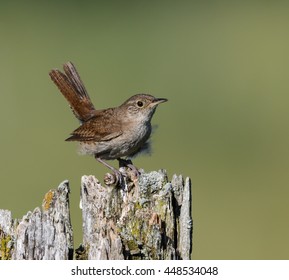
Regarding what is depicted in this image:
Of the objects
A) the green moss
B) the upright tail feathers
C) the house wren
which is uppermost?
the upright tail feathers

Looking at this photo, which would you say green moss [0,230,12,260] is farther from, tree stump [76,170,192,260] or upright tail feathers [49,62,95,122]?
upright tail feathers [49,62,95,122]

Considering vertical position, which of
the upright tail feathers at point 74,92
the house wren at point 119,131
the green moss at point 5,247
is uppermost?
the upright tail feathers at point 74,92

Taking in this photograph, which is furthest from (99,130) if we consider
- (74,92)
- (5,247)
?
(5,247)

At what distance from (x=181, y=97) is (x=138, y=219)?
738 centimetres

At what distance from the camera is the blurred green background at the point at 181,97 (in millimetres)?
9172

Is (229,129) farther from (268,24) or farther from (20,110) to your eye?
(268,24)

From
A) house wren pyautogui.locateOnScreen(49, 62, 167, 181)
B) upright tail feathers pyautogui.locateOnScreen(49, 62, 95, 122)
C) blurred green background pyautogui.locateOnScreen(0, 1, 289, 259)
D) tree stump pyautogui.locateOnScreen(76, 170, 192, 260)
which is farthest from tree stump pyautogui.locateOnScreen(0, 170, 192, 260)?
upright tail feathers pyautogui.locateOnScreen(49, 62, 95, 122)

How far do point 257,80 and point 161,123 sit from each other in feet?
8.30

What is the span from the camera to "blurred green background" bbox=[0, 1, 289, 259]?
9172mm

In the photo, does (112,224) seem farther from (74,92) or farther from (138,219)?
(74,92)

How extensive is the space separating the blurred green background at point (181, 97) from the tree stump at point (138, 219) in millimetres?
2587

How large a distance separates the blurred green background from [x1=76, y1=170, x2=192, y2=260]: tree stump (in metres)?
2.59

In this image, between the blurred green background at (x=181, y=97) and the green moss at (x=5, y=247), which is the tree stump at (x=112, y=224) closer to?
the green moss at (x=5, y=247)

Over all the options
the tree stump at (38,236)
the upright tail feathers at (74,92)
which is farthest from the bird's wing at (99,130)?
the tree stump at (38,236)
